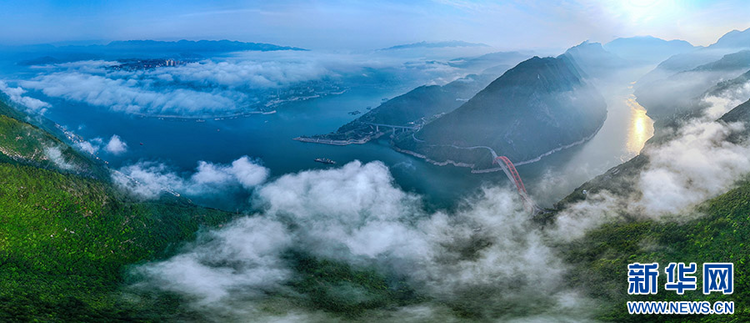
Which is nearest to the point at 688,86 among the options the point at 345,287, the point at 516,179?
the point at 516,179

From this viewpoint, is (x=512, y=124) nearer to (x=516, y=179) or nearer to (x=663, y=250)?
(x=516, y=179)

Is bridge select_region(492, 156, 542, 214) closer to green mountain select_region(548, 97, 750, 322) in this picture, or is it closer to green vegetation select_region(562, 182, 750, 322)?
green mountain select_region(548, 97, 750, 322)

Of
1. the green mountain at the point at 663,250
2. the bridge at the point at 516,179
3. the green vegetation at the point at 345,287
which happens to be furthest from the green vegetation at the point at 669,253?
the bridge at the point at 516,179

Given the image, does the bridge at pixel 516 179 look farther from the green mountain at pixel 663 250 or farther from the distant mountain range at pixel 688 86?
the distant mountain range at pixel 688 86

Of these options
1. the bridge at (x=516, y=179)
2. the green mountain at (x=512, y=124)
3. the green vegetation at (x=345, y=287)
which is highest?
the green mountain at (x=512, y=124)

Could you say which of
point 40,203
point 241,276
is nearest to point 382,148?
point 241,276

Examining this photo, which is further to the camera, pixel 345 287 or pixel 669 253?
pixel 345 287
